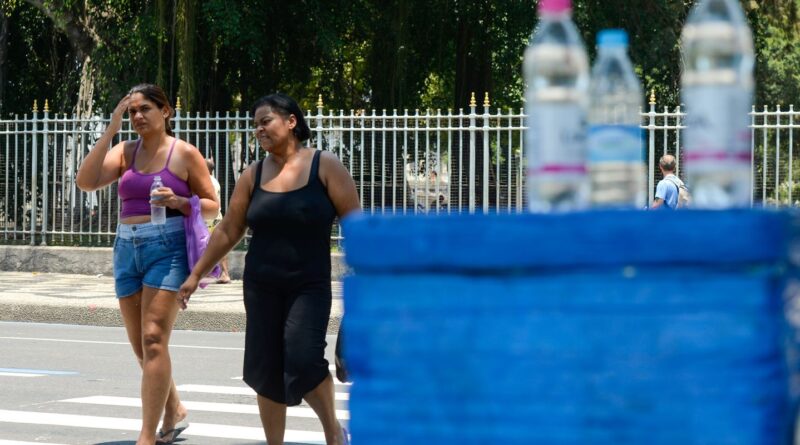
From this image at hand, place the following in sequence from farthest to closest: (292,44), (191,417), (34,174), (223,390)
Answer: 1. (292,44)
2. (34,174)
3. (223,390)
4. (191,417)

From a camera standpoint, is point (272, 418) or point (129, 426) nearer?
point (272, 418)

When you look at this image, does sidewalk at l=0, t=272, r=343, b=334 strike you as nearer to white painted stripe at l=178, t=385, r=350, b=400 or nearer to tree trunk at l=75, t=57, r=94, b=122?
white painted stripe at l=178, t=385, r=350, b=400

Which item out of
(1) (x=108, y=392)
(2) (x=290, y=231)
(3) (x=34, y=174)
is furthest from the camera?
(3) (x=34, y=174)

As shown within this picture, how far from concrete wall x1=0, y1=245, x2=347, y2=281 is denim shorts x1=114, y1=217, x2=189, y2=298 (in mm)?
11108

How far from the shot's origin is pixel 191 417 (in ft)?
25.8

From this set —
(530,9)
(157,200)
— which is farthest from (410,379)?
(530,9)

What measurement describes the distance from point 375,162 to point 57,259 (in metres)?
4.54

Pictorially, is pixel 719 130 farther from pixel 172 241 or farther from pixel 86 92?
pixel 86 92

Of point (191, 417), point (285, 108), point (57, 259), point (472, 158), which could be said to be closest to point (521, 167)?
point (472, 158)

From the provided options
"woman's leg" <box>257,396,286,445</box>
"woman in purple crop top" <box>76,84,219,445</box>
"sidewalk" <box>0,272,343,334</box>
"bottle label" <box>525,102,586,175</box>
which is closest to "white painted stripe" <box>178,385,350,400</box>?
"woman in purple crop top" <box>76,84,219,445</box>

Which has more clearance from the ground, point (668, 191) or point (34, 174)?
point (34, 174)

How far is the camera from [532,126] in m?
2.27

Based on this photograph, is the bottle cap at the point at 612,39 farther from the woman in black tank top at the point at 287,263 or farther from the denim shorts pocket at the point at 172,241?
the denim shorts pocket at the point at 172,241

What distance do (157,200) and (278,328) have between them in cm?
103
